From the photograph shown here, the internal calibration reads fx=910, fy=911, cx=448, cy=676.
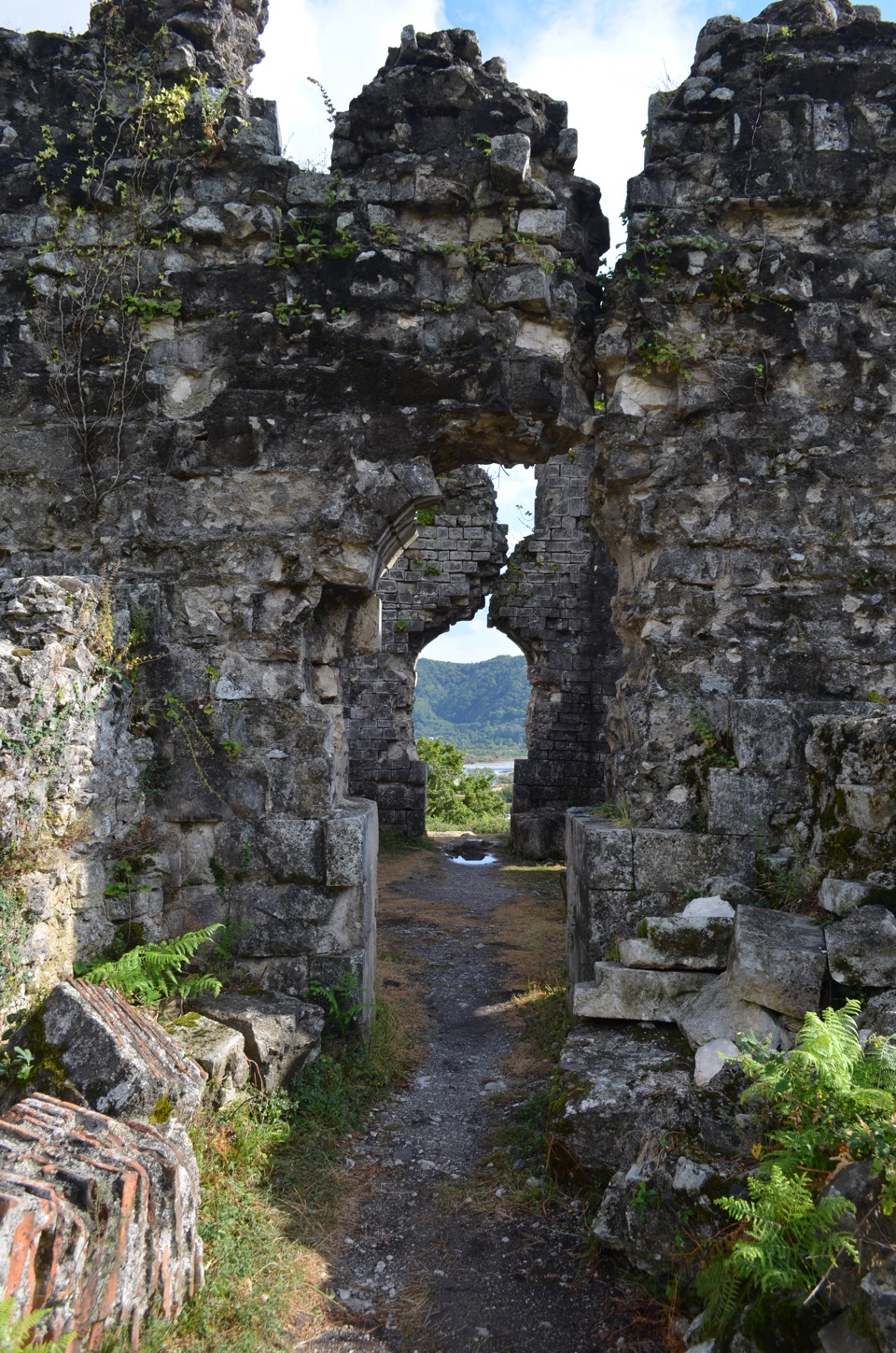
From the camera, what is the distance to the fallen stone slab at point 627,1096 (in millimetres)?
3213

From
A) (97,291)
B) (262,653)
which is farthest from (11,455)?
(262,653)

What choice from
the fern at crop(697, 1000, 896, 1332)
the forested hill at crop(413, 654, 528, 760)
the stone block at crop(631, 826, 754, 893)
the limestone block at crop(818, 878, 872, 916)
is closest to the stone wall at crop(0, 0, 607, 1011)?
the stone block at crop(631, 826, 754, 893)

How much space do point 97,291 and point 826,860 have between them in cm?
Answer: 515

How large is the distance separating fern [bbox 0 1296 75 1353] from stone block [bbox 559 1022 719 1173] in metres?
1.97

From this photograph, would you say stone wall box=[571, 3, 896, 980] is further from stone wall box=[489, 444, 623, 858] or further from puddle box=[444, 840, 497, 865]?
stone wall box=[489, 444, 623, 858]

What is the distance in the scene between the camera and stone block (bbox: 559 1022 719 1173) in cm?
Result: 334

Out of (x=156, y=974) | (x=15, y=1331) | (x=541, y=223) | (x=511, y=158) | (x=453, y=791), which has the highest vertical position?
(x=511, y=158)

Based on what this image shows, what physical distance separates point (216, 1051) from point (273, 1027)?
45 centimetres

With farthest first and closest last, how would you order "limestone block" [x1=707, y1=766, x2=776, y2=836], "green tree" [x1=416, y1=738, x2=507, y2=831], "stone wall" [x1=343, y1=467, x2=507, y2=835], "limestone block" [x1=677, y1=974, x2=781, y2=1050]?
"green tree" [x1=416, y1=738, x2=507, y2=831] → "stone wall" [x1=343, y1=467, x2=507, y2=835] → "limestone block" [x1=707, y1=766, x2=776, y2=836] → "limestone block" [x1=677, y1=974, x2=781, y2=1050]

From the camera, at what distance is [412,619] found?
14.1 m

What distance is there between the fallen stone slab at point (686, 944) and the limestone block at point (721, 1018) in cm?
13

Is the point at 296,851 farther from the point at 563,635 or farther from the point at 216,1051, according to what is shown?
the point at 563,635

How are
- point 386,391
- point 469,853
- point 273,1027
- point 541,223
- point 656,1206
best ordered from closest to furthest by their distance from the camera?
point 656,1206
point 273,1027
point 386,391
point 541,223
point 469,853

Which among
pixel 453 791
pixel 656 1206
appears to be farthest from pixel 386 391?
pixel 453 791
